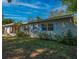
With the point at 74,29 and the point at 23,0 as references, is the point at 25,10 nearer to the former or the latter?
the point at 23,0

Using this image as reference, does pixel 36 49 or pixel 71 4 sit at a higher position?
pixel 71 4

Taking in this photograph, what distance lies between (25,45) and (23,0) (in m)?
0.63

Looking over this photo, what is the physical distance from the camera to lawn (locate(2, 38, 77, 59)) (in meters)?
3.31

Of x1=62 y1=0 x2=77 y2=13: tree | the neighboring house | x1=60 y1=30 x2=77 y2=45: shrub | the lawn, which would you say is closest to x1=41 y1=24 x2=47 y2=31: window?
the neighboring house

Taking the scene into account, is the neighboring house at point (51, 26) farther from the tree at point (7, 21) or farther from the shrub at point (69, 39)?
the tree at point (7, 21)

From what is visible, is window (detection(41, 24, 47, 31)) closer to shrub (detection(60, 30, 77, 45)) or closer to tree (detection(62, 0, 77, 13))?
shrub (detection(60, 30, 77, 45))

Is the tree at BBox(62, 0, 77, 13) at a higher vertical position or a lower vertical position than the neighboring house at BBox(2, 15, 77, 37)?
higher

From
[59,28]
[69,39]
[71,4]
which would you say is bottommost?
[69,39]

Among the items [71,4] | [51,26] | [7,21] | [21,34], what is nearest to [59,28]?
[51,26]

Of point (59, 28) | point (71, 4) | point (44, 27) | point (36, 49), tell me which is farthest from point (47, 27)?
point (71, 4)

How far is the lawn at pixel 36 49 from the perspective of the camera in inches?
130

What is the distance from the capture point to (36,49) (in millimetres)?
3336

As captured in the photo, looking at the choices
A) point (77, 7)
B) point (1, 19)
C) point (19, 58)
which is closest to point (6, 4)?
point (1, 19)

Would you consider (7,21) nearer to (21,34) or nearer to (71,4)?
(21,34)
